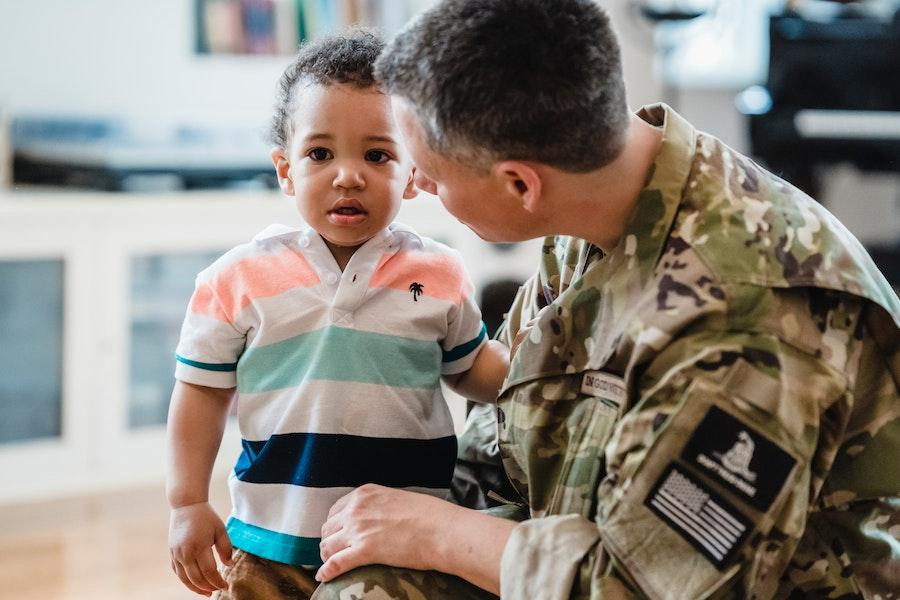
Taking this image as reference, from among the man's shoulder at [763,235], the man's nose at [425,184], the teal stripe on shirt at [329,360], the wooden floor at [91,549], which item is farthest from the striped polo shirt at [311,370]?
the wooden floor at [91,549]

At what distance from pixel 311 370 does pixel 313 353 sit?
0.02 metres

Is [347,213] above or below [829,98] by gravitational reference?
below

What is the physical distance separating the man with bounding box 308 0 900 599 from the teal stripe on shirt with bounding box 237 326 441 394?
132mm

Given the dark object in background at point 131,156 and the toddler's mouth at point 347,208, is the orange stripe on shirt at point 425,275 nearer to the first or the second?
the toddler's mouth at point 347,208

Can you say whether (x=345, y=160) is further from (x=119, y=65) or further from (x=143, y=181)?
(x=119, y=65)

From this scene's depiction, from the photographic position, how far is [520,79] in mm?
1013

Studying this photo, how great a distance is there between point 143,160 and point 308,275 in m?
2.05

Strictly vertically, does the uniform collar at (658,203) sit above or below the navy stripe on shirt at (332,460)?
above

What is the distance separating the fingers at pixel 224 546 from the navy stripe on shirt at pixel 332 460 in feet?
0.21

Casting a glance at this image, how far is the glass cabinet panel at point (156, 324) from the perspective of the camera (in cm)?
311

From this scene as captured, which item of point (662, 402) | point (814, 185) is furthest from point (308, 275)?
point (814, 185)

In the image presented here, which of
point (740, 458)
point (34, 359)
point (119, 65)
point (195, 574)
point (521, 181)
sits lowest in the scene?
point (34, 359)

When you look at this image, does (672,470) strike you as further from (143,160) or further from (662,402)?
(143,160)

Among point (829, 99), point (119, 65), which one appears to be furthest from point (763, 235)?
point (829, 99)
